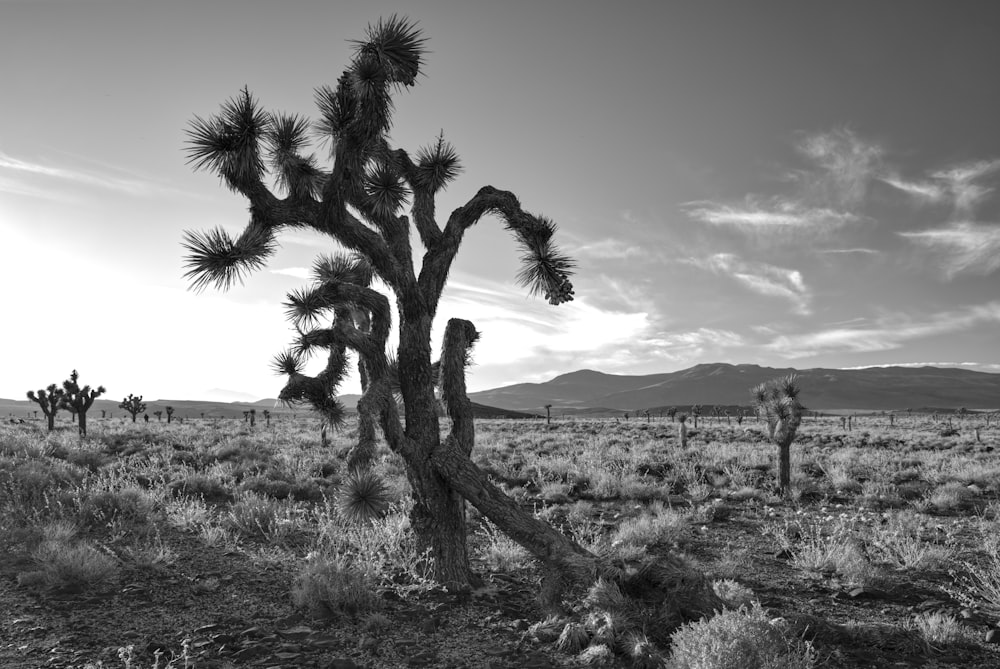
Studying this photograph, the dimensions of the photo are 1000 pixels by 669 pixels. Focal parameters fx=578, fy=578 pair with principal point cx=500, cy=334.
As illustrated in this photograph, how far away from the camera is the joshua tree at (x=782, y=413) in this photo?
16.1 meters

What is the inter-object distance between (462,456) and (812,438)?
36456mm

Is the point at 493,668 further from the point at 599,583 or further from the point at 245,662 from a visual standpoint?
the point at 245,662

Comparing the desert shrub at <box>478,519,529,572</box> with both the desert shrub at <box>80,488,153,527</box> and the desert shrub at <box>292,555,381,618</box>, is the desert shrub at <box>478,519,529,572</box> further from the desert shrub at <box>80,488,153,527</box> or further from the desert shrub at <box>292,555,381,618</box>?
the desert shrub at <box>80,488,153,527</box>

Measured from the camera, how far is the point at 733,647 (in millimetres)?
4770

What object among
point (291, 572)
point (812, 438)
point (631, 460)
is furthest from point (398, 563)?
point (812, 438)

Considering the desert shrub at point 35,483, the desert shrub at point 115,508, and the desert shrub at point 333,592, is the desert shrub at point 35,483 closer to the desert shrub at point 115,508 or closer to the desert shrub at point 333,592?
the desert shrub at point 115,508

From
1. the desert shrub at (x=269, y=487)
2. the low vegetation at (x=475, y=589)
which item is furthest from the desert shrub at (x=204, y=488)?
the desert shrub at (x=269, y=487)

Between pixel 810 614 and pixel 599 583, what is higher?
pixel 599 583

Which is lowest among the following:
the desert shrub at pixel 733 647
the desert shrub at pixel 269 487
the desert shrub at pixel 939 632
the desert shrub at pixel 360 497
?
the desert shrub at pixel 939 632

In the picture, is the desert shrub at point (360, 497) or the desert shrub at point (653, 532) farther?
the desert shrub at point (653, 532)

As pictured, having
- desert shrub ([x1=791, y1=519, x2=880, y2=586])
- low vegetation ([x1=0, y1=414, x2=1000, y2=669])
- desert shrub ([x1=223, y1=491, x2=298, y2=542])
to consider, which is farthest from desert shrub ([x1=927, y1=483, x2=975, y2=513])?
desert shrub ([x1=223, y1=491, x2=298, y2=542])

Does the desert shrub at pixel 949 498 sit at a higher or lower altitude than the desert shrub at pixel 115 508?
lower

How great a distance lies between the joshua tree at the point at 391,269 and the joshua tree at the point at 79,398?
2573cm

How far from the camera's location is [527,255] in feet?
28.2
